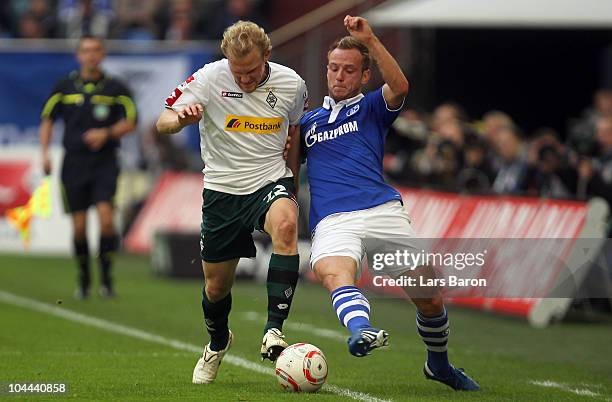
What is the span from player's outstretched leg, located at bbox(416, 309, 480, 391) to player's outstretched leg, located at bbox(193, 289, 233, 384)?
4.12 ft

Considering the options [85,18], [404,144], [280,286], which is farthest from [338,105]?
[85,18]

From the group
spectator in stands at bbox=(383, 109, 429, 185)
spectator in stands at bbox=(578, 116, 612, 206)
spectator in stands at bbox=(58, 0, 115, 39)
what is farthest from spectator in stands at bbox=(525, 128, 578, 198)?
spectator in stands at bbox=(58, 0, 115, 39)

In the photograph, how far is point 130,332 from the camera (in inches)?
483

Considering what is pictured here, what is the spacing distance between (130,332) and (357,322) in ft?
15.5

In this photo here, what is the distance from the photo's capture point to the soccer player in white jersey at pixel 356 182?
331 inches

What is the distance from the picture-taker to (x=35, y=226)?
21906mm

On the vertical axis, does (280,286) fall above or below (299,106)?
below

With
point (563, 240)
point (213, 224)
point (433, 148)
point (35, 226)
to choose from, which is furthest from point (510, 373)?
point (35, 226)

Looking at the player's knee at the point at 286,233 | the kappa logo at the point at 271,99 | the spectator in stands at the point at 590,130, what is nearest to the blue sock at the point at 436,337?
the player's knee at the point at 286,233

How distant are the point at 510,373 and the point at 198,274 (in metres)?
8.78

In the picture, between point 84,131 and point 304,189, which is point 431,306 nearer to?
point 84,131

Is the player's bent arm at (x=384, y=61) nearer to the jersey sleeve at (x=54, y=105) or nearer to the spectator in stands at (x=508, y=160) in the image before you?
the jersey sleeve at (x=54, y=105)

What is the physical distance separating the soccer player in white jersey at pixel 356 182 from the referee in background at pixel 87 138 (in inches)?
261

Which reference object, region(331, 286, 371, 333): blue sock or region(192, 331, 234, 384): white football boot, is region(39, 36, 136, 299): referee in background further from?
A: region(331, 286, 371, 333): blue sock
